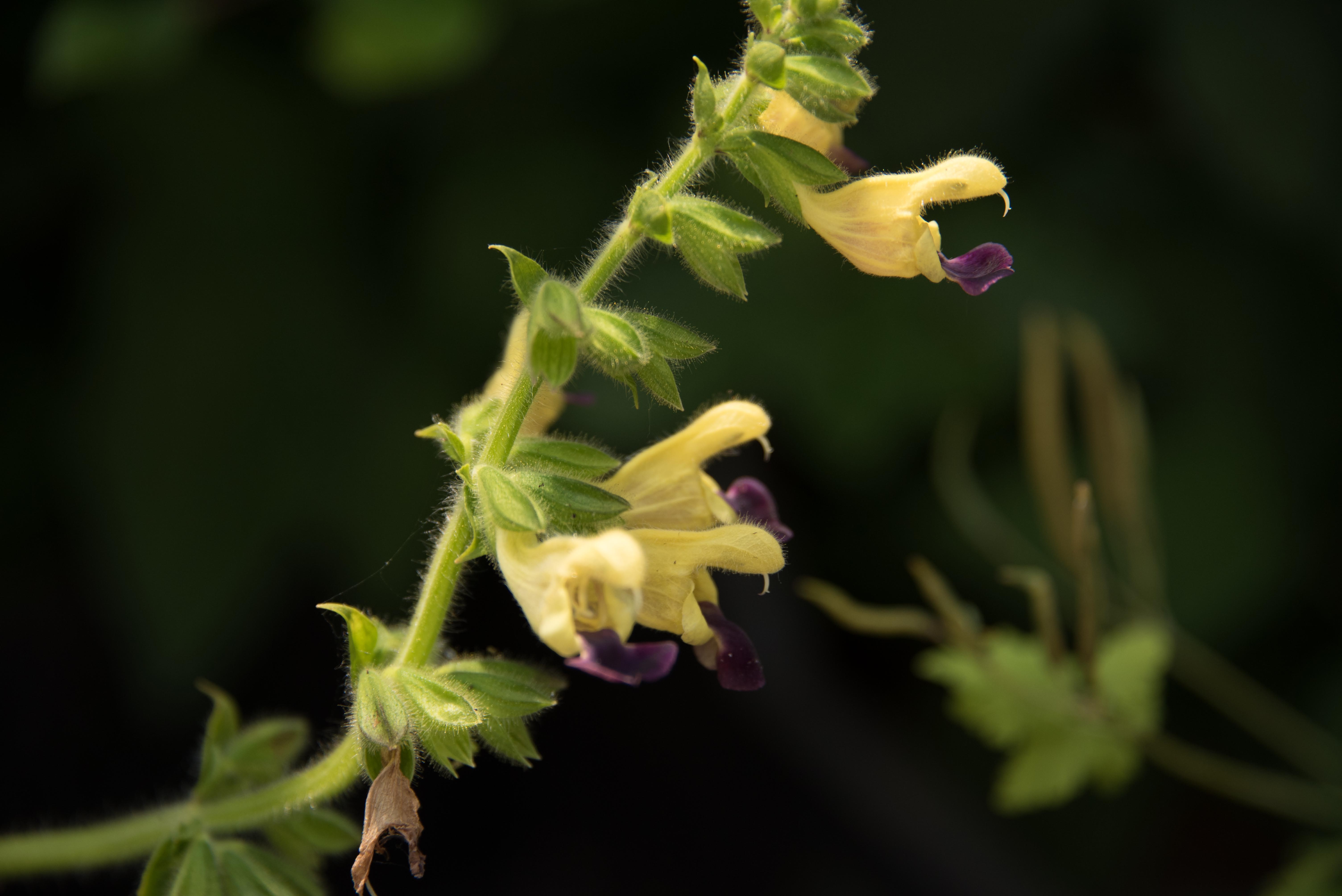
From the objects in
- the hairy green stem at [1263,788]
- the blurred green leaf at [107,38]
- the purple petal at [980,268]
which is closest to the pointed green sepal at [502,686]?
the purple petal at [980,268]

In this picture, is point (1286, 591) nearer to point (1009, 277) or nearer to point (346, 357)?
point (1009, 277)

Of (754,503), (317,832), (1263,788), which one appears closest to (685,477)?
(754,503)

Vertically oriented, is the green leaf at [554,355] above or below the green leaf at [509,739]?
above

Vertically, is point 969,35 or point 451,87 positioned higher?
point 969,35

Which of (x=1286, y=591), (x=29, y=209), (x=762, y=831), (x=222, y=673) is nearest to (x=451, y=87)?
(x=29, y=209)

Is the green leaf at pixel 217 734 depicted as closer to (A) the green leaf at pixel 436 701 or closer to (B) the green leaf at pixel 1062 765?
(A) the green leaf at pixel 436 701

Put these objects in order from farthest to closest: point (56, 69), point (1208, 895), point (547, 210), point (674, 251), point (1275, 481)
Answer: point (1208, 895)
point (1275, 481)
point (547, 210)
point (674, 251)
point (56, 69)

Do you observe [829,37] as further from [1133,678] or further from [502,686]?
[1133,678]
